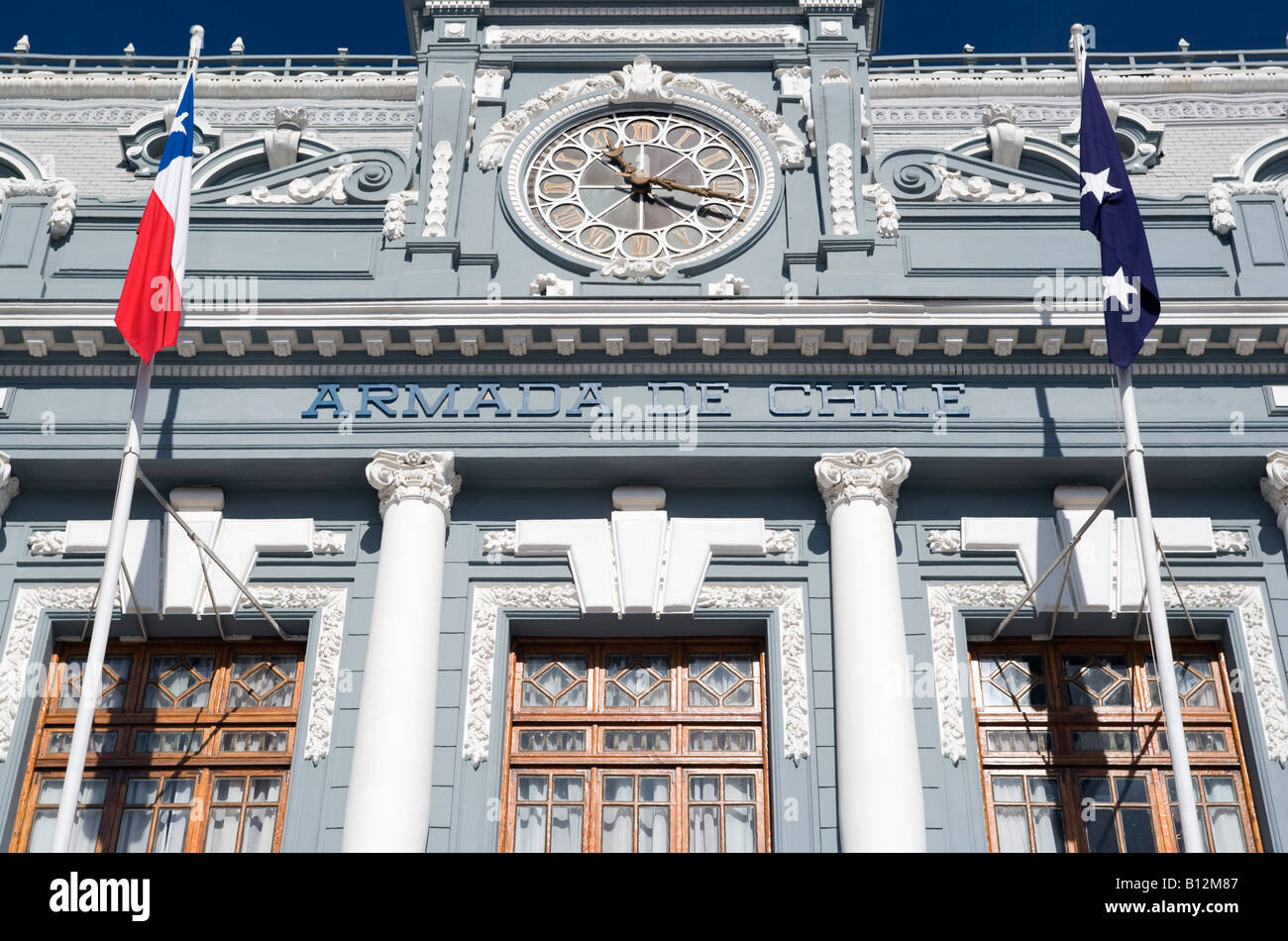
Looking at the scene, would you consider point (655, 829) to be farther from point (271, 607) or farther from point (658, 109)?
point (658, 109)

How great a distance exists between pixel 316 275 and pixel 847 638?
7.07m

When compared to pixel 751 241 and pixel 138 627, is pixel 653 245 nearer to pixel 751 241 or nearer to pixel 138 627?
pixel 751 241

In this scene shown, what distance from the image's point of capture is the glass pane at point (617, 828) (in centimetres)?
1616

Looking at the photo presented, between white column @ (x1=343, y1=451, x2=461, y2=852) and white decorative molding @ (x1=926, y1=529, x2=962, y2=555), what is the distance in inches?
188

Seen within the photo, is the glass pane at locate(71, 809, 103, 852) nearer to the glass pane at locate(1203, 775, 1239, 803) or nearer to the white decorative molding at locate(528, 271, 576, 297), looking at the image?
the white decorative molding at locate(528, 271, 576, 297)

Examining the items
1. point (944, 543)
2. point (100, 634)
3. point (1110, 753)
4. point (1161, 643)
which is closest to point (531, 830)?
point (100, 634)

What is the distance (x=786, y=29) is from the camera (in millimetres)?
21297

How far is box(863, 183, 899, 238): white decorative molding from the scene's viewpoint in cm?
1917

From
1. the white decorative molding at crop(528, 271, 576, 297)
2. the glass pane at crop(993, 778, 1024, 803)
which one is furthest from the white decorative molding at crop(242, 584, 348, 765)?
the glass pane at crop(993, 778, 1024, 803)

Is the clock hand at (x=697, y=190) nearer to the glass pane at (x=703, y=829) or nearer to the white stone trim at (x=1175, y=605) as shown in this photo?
the white stone trim at (x=1175, y=605)

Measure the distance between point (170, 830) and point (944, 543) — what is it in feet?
25.9

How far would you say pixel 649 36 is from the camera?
21344 millimetres
